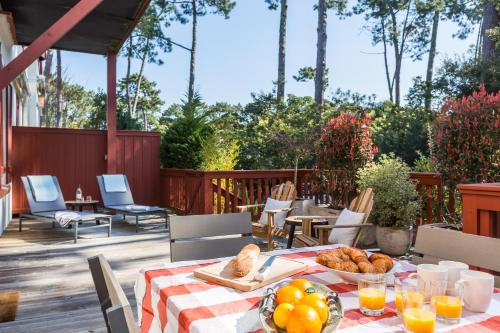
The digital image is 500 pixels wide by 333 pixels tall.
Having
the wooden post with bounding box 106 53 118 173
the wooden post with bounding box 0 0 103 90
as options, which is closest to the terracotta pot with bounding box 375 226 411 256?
the wooden post with bounding box 0 0 103 90

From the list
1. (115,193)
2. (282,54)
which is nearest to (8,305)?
(115,193)

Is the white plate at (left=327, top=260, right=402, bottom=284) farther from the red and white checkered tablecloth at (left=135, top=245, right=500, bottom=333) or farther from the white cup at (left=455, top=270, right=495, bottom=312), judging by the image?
the white cup at (left=455, top=270, right=495, bottom=312)

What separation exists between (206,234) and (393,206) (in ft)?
10.9

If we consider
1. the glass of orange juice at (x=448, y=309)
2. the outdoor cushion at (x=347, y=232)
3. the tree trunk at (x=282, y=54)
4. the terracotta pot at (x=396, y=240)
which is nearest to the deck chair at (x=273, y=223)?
the outdoor cushion at (x=347, y=232)

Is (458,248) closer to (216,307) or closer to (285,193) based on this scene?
(216,307)

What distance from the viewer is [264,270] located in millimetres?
1674

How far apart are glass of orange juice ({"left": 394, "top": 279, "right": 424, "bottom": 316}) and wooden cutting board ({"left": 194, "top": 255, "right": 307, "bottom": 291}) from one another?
1.52 feet

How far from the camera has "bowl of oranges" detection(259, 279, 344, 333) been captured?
1062 mm

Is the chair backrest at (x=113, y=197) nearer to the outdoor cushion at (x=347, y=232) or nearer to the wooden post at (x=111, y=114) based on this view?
the wooden post at (x=111, y=114)

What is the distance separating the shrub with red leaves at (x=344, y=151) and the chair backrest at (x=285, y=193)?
0.72 m

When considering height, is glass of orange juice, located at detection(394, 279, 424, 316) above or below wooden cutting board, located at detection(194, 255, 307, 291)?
above

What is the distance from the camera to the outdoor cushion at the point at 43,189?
712 centimetres

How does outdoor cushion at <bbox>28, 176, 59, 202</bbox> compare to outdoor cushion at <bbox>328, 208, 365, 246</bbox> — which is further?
outdoor cushion at <bbox>28, 176, 59, 202</bbox>

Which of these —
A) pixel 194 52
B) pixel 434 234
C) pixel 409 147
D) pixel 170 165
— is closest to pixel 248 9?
pixel 194 52
